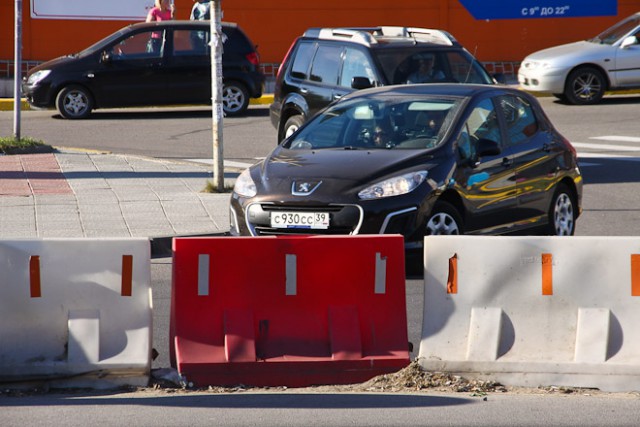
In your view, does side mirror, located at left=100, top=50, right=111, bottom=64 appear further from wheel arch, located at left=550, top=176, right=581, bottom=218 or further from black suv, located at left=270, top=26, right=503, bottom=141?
wheel arch, located at left=550, top=176, right=581, bottom=218

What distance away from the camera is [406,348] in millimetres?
6902

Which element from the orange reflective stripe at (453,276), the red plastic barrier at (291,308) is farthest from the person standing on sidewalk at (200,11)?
the orange reflective stripe at (453,276)

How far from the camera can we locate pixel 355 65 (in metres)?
14.6

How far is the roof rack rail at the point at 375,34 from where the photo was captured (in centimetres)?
1477

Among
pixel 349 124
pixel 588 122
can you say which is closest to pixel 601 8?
pixel 588 122

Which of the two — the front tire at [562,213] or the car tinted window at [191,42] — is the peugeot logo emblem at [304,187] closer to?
the front tire at [562,213]

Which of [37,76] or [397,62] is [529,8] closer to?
[37,76]

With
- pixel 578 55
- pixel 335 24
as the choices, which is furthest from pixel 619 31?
pixel 335 24

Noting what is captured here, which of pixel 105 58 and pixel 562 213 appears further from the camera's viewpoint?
pixel 105 58

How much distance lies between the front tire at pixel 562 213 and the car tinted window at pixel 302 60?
497cm

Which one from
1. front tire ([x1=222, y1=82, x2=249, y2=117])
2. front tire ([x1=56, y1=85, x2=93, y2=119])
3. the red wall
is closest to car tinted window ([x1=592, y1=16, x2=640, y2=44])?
the red wall

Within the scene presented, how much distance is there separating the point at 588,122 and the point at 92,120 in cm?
858

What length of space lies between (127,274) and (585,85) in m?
17.2

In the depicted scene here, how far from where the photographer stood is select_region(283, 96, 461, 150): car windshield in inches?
400
